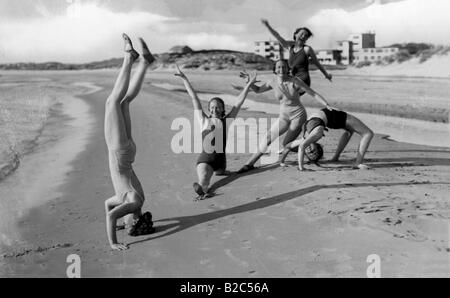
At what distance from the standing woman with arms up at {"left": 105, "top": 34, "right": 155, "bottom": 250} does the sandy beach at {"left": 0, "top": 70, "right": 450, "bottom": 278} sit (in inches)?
9.3

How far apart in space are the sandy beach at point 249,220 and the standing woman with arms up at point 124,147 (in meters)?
0.24

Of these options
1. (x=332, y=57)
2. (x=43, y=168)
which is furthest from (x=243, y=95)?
(x=332, y=57)

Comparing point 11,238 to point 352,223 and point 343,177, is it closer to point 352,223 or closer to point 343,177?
point 352,223

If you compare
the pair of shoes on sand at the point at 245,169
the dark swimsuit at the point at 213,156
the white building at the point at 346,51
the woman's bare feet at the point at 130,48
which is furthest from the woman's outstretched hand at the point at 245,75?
the white building at the point at 346,51

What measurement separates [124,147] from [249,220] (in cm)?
181

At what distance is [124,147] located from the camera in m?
6.04

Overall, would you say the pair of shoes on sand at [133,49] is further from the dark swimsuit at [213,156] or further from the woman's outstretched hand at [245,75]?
the woman's outstretched hand at [245,75]

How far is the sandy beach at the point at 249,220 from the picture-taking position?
521 cm

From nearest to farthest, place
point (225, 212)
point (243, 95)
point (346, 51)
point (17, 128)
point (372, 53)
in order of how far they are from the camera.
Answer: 1. point (225, 212)
2. point (243, 95)
3. point (17, 128)
4. point (372, 53)
5. point (346, 51)

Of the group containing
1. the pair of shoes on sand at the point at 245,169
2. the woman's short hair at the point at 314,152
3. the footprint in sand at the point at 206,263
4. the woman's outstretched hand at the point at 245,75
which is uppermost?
the woman's outstretched hand at the point at 245,75

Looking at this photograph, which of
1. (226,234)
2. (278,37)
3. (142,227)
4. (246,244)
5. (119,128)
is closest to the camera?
(246,244)

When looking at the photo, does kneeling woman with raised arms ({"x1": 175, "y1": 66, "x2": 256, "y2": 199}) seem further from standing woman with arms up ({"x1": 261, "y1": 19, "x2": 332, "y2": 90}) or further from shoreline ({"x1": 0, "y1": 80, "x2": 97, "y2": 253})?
shoreline ({"x1": 0, "y1": 80, "x2": 97, "y2": 253})

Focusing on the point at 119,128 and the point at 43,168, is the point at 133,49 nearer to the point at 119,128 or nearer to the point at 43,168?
the point at 119,128

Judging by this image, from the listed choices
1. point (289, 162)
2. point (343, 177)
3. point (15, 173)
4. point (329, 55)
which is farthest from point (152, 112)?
point (329, 55)
